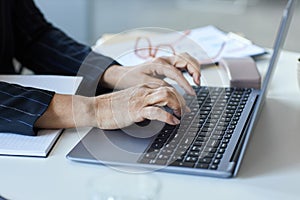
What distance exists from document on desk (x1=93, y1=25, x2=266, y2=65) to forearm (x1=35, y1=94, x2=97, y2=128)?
0.99 feet

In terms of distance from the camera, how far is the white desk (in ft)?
2.89

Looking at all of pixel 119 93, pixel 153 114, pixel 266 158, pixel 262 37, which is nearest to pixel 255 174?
pixel 266 158

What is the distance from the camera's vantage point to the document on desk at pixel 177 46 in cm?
145

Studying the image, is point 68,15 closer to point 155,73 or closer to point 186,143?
point 155,73

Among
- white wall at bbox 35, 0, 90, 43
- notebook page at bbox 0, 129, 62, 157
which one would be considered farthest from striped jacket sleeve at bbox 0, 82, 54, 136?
white wall at bbox 35, 0, 90, 43

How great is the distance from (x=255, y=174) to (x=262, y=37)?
10.2 ft

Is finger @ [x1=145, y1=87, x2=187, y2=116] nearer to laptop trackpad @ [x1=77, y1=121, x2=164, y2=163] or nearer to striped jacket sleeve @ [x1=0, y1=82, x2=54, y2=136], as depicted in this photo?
laptop trackpad @ [x1=77, y1=121, x2=164, y2=163]

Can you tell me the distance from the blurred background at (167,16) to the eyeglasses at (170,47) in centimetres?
231

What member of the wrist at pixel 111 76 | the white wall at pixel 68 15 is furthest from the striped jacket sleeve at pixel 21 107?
the white wall at pixel 68 15

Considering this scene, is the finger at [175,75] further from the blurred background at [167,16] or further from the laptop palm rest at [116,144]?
the blurred background at [167,16]

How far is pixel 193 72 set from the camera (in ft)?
4.18

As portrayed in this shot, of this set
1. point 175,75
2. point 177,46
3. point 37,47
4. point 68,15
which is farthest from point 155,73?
point 68,15

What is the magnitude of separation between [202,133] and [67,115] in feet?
0.83

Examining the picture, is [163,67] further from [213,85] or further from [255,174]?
[255,174]
